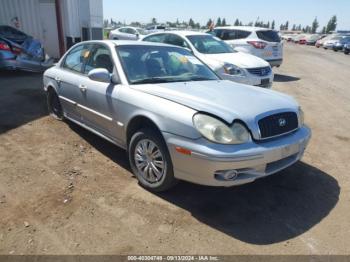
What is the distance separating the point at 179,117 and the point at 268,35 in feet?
35.2

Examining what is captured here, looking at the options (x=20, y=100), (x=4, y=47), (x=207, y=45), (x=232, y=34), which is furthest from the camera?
(x=232, y=34)

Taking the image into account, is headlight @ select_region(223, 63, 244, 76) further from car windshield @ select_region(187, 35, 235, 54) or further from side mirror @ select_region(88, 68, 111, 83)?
side mirror @ select_region(88, 68, 111, 83)

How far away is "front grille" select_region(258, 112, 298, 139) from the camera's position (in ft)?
10.6

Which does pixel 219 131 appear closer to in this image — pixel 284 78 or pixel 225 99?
pixel 225 99

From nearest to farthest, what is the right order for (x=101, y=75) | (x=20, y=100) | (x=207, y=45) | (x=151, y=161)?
(x=151, y=161) < (x=101, y=75) < (x=20, y=100) < (x=207, y=45)

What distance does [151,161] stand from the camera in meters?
3.59

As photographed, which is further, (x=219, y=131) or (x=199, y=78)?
(x=199, y=78)

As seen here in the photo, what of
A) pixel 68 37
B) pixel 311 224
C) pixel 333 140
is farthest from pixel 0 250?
pixel 68 37

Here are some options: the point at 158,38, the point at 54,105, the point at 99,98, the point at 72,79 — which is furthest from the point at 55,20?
the point at 99,98

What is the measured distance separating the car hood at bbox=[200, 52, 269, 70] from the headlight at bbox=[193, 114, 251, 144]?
16.9 feet

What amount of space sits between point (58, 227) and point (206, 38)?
7.54 metres

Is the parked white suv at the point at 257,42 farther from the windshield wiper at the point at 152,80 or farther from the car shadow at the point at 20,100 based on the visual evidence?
the windshield wiper at the point at 152,80

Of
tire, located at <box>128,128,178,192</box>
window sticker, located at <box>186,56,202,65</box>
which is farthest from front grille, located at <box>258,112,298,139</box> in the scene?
window sticker, located at <box>186,56,202,65</box>

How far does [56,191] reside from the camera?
3631 millimetres
